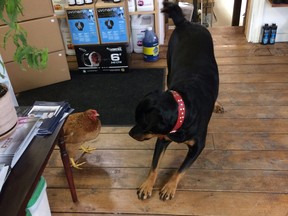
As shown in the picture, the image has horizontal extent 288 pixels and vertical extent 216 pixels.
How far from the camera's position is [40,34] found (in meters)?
2.33

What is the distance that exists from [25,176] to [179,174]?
80 centimetres

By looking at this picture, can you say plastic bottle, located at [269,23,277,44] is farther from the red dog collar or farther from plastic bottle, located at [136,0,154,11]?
the red dog collar

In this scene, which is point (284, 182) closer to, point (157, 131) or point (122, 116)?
point (157, 131)

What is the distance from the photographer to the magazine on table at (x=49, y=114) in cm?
112

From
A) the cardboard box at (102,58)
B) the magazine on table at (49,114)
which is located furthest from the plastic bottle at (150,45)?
the magazine on table at (49,114)

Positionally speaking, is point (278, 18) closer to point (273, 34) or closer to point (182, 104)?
point (273, 34)

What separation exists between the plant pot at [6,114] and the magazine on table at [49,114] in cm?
13

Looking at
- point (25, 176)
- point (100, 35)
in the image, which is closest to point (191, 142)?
point (25, 176)

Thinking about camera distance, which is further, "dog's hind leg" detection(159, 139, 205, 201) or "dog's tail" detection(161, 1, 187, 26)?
"dog's tail" detection(161, 1, 187, 26)

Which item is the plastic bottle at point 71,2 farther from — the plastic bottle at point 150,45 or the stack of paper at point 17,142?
the stack of paper at point 17,142

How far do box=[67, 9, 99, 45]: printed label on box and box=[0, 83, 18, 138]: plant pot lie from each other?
69.2 inches

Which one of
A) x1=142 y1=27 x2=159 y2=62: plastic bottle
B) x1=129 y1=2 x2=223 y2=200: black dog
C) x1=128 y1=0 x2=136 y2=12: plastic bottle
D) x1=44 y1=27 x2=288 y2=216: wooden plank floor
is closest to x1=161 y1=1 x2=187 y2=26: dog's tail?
x1=129 y1=2 x2=223 y2=200: black dog

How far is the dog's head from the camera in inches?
46.7

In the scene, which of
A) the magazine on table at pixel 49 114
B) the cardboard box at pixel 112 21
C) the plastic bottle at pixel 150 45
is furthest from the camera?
the plastic bottle at pixel 150 45
